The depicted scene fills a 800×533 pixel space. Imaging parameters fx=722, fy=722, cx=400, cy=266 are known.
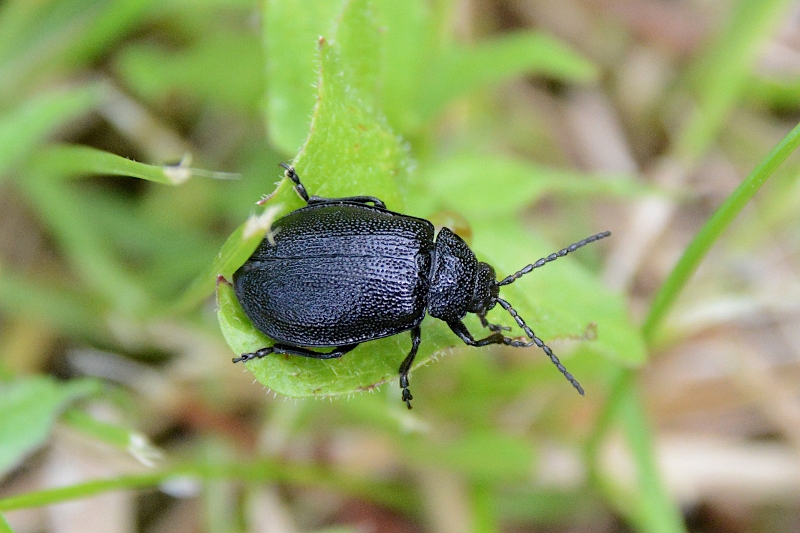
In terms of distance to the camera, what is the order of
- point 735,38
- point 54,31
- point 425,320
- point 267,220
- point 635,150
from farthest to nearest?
point 635,150 → point 735,38 → point 54,31 → point 425,320 → point 267,220

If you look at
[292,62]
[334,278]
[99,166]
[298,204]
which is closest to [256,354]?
[334,278]

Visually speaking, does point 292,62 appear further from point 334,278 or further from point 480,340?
point 480,340

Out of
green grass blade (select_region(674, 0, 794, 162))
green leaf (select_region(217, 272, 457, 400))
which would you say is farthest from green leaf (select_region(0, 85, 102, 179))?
green grass blade (select_region(674, 0, 794, 162))

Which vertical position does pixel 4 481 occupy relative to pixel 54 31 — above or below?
below

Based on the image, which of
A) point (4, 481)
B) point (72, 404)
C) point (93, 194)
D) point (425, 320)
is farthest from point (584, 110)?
point (4, 481)

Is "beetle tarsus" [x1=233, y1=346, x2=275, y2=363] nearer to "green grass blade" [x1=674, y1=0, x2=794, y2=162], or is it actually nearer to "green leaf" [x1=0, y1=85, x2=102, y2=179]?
"green leaf" [x1=0, y1=85, x2=102, y2=179]

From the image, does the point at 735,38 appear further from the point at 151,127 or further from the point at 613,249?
the point at 151,127

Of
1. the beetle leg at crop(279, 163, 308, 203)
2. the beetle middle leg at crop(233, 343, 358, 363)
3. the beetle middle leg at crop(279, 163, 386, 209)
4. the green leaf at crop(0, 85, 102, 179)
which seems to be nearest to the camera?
the beetle leg at crop(279, 163, 308, 203)
